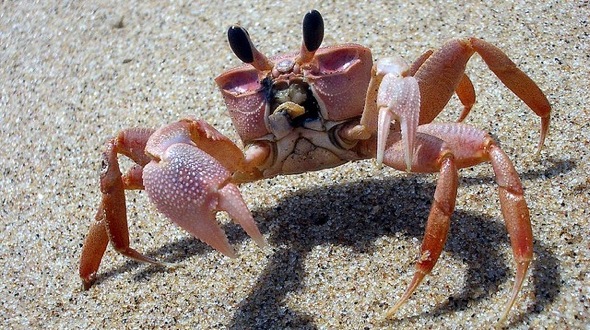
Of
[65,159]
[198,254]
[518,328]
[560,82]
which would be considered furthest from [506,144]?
[65,159]

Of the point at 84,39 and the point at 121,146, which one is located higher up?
the point at 121,146

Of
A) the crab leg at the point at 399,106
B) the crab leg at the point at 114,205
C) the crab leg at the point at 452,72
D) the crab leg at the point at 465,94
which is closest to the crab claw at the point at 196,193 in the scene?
the crab leg at the point at 399,106

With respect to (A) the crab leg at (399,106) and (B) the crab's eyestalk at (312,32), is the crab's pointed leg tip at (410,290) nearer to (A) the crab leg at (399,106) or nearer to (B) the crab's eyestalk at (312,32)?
(A) the crab leg at (399,106)

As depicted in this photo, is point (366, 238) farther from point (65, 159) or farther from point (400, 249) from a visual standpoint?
point (65, 159)

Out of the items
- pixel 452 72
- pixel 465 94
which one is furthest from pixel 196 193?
pixel 465 94

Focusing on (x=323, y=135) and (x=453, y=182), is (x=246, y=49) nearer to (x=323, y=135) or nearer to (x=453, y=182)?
(x=323, y=135)

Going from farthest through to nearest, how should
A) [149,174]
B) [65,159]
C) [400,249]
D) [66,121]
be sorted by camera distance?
[66,121] → [65,159] → [400,249] → [149,174]

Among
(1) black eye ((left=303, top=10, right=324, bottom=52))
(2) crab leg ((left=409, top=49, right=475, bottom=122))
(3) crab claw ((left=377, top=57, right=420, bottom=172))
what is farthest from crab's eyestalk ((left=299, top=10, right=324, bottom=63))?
(2) crab leg ((left=409, top=49, right=475, bottom=122))
